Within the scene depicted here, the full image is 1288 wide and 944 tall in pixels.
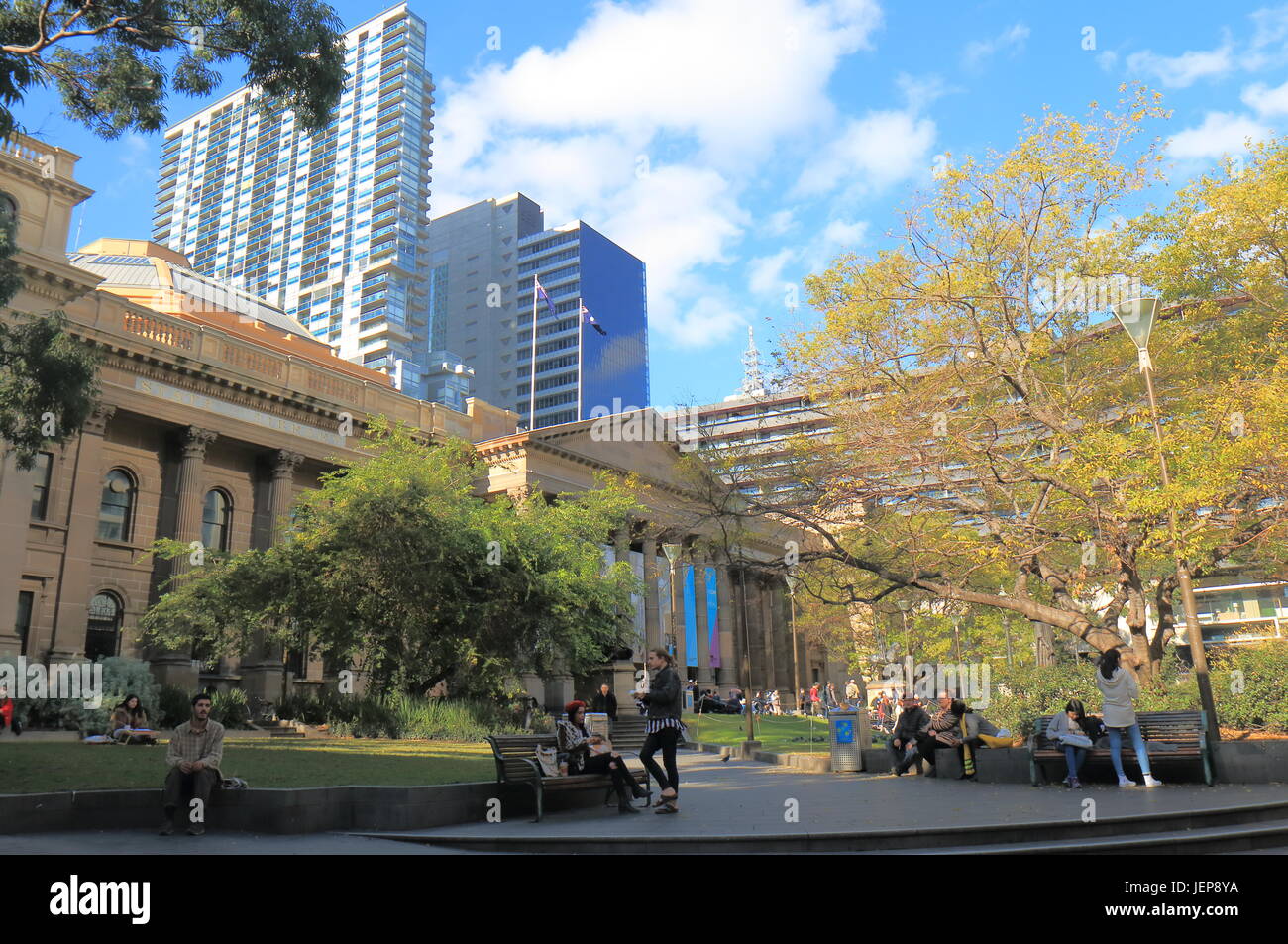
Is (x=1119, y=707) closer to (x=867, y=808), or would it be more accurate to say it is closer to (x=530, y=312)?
(x=867, y=808)

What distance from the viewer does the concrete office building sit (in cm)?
12025

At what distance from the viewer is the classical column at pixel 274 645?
32469 millimetres

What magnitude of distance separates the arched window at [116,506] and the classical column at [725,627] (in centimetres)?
3280

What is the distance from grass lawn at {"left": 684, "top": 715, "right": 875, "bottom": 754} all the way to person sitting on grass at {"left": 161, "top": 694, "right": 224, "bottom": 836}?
17858mm

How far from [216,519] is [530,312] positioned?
3580 inches

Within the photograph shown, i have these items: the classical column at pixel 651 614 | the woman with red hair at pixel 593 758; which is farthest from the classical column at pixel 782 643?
the woman with red hair at pixel 593 758

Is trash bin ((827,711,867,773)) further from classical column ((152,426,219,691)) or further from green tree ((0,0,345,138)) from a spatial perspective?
classical column ((152,426,219,691))

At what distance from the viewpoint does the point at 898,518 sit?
70.1 feet

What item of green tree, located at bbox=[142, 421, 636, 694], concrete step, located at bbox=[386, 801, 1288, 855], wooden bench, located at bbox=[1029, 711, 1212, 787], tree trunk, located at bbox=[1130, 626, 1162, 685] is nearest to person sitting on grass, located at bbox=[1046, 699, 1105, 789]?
wooden bench, located at bbox=[1029, 711, 1212, 787]

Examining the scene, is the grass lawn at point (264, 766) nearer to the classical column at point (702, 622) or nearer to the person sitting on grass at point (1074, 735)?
the person sitting on grass at point (1074, 735)

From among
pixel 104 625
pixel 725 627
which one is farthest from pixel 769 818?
pixel 725 627
